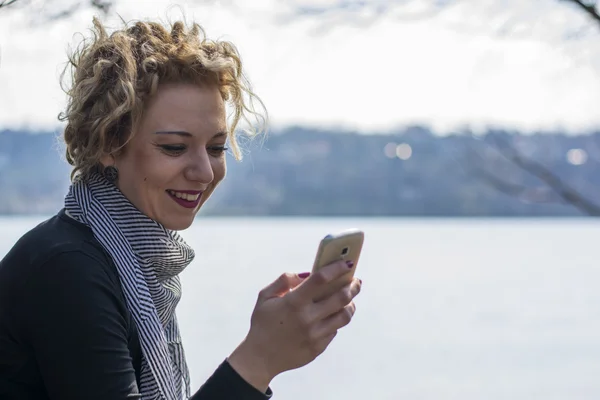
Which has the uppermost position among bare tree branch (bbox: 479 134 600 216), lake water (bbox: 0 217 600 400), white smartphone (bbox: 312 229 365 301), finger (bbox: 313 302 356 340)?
lake water (bbox: 0 217 600 400)

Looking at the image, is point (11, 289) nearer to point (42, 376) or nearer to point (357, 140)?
→ point (42, 376)

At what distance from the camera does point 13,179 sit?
171ft

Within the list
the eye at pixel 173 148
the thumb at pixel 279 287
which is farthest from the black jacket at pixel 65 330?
the eye at pixel 173 148

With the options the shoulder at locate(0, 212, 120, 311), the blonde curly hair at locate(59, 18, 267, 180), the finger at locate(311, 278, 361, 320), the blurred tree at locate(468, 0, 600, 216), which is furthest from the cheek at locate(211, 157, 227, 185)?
the blurred tree at locate(468, 0, 600, 216)

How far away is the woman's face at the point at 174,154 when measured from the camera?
1.41 meters

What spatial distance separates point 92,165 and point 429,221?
7536cm

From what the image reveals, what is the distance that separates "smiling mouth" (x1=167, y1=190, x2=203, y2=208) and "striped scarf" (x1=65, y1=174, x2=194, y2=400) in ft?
0.19

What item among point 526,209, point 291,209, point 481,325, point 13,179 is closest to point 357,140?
point 291,209

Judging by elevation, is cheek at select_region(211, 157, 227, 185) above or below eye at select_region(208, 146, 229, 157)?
below

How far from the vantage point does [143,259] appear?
147 centimetres

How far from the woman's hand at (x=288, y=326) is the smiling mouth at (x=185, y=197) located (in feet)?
0.94

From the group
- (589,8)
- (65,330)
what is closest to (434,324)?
(589,8)

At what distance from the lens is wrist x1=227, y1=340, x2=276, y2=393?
1.24 m

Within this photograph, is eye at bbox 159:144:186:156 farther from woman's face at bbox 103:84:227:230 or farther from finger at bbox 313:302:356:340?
finger at bbox 313:302:356:340
